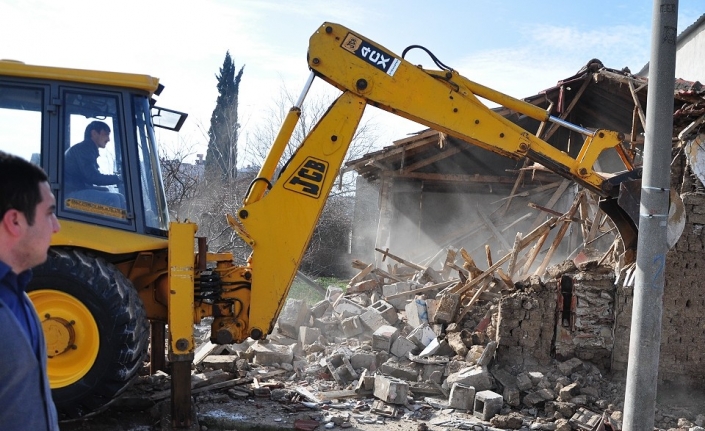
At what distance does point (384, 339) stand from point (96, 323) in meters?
4.11

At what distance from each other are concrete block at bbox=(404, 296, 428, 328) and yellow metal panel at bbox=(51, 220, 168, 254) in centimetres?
463

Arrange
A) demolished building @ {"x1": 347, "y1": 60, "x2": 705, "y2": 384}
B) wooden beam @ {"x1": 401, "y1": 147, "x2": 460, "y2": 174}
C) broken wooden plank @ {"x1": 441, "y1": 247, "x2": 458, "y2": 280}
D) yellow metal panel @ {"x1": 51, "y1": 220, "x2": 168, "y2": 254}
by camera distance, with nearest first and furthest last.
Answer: yellow metal panel @ {"x1": 51, "y1": 220, "x2": 168, "y2": 254} < demolished building @ {"x1": 347, "y1": 60, "x2": 705, "y2": 384} < broken wooden plank @ {"x1": 441, "y1": 247, "x2": 458, "y2": 280} < wooden beam @ {"x1": 401, "y1": 147, "x2": 460, "y2": 174}

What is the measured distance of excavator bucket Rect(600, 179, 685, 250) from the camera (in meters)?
5.90

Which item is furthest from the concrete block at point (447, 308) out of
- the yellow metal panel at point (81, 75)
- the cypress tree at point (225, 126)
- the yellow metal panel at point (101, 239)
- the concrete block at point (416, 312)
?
the cypress tree at point (225, 126)

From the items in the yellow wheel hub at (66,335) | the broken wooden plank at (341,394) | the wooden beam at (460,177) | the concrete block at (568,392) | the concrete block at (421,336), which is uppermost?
the wooden beam at (460,177)

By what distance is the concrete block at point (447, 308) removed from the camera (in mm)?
8852

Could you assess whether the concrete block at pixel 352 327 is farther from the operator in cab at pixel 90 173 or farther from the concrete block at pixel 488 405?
the operator in cab at pixel 90 173

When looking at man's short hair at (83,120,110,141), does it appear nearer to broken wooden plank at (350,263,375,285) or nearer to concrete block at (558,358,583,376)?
concrete block at (558,358,583,376)

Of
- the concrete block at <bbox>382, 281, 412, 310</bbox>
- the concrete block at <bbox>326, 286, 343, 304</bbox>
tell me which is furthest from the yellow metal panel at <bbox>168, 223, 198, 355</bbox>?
the concrete block at <bbox>326, 286, 343, 304</bbox>

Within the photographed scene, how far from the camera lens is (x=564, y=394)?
6.85m

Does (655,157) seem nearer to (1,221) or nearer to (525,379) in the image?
(525,379)

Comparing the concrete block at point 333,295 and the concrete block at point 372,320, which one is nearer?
the concrete block at point 372,320

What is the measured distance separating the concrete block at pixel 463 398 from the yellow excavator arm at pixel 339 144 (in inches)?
89.3

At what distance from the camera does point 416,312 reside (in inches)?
371
